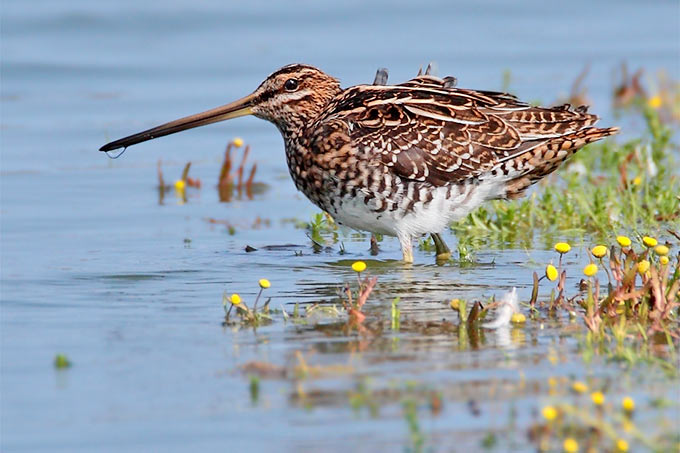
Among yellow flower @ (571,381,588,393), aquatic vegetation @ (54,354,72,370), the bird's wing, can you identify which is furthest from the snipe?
yellow flower @ (571,381,588,393)

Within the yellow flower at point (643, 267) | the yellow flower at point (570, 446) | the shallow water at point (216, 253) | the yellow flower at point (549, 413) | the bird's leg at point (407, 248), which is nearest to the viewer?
the yellow flower at point (570, 446)

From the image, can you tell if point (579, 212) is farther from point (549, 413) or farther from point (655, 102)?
point (549, 413)

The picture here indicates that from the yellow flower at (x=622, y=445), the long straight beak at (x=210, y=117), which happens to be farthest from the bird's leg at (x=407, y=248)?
the yellow flower at (x=622, y=445)

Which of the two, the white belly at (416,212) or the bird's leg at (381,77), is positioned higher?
the bird's leg at (381,77)

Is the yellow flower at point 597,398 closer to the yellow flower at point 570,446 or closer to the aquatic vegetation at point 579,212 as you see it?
the yellow flower at point 570,446

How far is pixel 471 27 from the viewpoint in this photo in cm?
1873

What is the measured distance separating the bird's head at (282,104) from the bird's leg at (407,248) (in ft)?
3.90

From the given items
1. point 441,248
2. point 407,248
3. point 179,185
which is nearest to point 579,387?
point 407,248

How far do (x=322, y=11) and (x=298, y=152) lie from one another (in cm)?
1064

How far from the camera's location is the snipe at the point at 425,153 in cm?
845

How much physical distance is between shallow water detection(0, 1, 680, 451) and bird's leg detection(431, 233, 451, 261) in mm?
164

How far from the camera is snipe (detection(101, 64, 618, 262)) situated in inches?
332

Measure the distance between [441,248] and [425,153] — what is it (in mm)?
808

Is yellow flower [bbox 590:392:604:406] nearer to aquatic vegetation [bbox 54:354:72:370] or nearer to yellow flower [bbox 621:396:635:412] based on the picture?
yellow flower [bbox 621:396:635:412]
